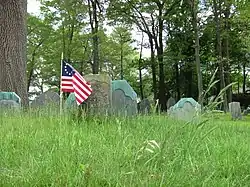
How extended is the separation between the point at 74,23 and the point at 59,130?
26301 mm

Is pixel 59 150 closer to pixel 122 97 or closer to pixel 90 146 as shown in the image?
pixel 90 146

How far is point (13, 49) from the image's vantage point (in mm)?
11766

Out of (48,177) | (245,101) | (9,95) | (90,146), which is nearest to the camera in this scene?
(48,177)

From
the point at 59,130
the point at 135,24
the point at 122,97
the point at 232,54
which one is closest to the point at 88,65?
the point at 135,24

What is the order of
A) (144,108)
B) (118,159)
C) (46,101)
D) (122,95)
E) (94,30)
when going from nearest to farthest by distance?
(118,159) → (46,101) → (144,108) → (122,95) → (94,30)

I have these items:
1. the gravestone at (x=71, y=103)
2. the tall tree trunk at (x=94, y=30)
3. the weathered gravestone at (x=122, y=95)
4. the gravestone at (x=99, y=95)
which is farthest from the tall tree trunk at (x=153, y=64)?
the gravestone at (x=99, y=95)

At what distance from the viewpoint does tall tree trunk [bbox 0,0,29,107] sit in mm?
11547

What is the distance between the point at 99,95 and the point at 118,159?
469 cm

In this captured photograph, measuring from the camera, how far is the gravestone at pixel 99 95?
24.6ft

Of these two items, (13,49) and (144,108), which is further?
→ (13,49)

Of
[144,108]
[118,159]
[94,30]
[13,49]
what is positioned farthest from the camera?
[94,30]

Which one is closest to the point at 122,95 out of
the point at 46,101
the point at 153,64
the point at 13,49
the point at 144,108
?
the point at 144,108

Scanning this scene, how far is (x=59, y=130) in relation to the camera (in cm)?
498

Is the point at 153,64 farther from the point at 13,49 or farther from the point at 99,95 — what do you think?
the point at 99,95
